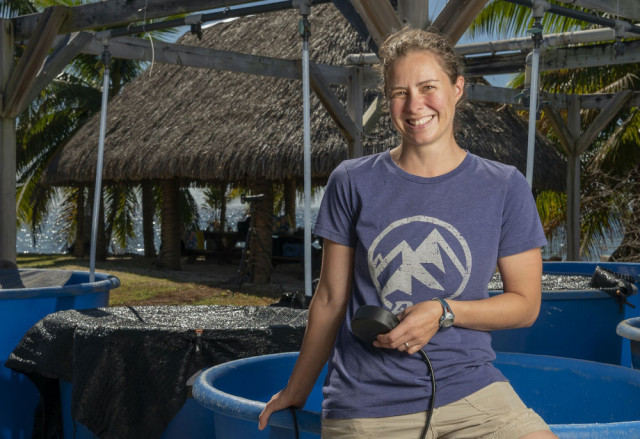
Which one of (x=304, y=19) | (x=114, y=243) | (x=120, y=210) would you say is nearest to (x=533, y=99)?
(x=304, y=19)

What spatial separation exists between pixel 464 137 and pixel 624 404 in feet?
27.9

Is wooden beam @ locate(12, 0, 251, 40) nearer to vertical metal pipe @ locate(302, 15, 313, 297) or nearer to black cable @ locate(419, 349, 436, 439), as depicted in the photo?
vertical metal pipe @ locate(302, 15, 313, 297)

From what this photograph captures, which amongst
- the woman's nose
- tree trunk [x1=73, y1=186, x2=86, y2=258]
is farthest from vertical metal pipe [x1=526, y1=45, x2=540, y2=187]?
tree trunk [x1=73, y1=186, x2=86, y2=258]

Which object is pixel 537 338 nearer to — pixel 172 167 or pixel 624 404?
pixel 624 404

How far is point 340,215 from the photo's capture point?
1.79 m

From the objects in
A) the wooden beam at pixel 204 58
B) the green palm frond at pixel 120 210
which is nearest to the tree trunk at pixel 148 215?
the green palm frond at pixel 120 210

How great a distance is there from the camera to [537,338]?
394 cm

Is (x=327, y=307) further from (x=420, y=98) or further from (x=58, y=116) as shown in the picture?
(x=58, y=116)

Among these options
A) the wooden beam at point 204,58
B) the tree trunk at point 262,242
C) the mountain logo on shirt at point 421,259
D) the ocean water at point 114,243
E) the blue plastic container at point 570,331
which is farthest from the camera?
the ocean water at point 114,243

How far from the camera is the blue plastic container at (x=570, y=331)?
3904 millimetres

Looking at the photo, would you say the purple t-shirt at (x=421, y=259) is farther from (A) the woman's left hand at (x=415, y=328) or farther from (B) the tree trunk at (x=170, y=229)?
(B) the tree trunk at (x=170, y=229)

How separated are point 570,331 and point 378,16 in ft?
5.88

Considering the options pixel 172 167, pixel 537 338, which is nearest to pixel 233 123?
pixel 172 167

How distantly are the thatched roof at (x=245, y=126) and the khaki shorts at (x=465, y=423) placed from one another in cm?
826
